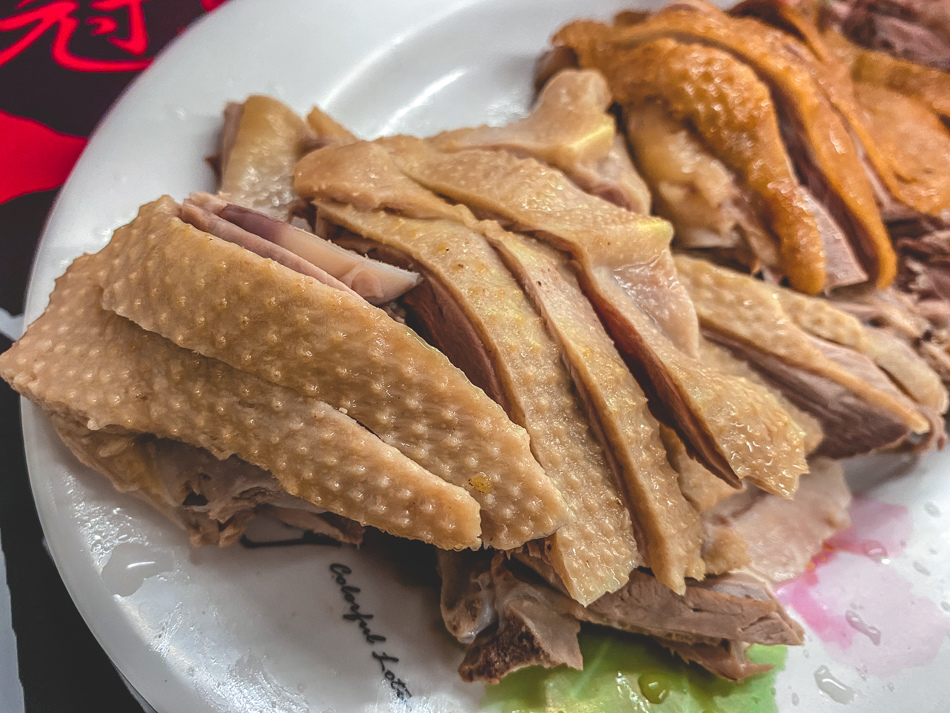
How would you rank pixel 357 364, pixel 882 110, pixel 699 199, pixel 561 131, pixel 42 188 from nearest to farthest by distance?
pixel 357 364, pixel 561 131, pixel 699 199, pixel 42 188, pixel 882 110

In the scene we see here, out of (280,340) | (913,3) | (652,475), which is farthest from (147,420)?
(913,3)

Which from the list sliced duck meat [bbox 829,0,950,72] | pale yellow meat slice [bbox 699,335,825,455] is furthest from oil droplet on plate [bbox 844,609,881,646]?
sliced duck meat [bbox 829,0,950,72]

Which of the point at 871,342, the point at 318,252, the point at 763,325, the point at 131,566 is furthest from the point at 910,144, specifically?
the point at 131,566

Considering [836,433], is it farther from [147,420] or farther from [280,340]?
[147,420]

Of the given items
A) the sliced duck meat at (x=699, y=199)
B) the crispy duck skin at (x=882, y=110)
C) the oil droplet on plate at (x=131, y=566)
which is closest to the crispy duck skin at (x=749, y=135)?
the sliced duck meat at (x=699, y=199)

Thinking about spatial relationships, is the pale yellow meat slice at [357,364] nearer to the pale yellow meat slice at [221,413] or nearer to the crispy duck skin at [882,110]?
the pale yellow meat slice at [221,413]

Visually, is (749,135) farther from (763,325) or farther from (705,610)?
(705,610)

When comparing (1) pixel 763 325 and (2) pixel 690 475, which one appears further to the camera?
(1) pixel 763 325
